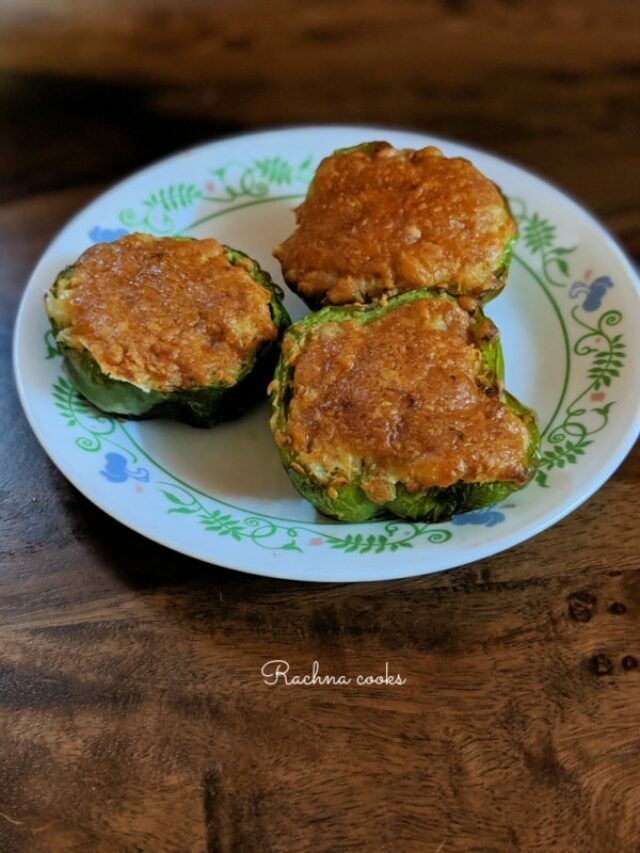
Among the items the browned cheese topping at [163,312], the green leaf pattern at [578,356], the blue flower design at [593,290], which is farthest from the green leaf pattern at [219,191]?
the blue flower design at [593,290]

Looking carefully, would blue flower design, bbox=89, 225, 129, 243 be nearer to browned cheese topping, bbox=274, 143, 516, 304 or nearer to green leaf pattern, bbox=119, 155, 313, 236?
green leaf pattern, bbox=119, 155, 313, 236

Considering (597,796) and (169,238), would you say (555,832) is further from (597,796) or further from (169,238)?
(169,238)

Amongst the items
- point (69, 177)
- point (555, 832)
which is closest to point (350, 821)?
point (555, 832)

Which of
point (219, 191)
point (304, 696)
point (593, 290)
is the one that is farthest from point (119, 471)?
point (593, 290)

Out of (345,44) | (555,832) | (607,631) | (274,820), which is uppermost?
(345,44)

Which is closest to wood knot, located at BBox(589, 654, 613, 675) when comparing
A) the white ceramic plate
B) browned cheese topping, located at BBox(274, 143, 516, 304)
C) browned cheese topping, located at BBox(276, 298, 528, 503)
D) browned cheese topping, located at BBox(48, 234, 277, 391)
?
the white ceramic plate

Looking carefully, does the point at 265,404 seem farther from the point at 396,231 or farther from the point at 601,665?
the point at 601,665

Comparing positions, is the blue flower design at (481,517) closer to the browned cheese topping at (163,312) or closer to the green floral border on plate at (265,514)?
the green floral border on plate at (265,514)
